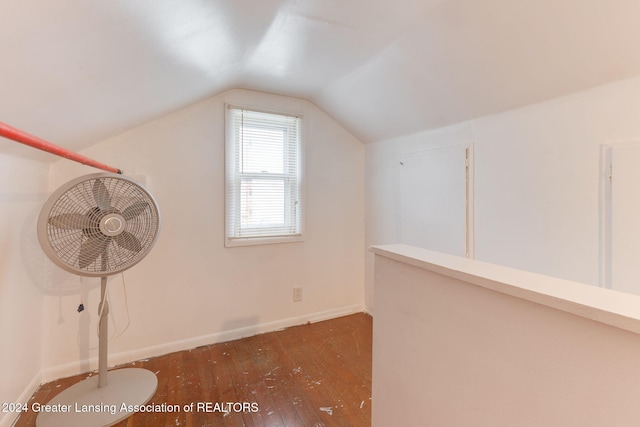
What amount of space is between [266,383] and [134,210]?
1.37 metres

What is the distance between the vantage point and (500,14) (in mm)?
1259

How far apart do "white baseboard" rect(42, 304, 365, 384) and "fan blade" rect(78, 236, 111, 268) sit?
3.54ft

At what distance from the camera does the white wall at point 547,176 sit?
137 centimetres

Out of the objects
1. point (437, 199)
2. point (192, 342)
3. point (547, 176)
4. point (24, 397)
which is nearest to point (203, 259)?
point (192, 342)

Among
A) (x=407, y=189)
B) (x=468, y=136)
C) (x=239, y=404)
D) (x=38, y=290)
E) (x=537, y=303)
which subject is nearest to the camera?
(x=537, y=303)

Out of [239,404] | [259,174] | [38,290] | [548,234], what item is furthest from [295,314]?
[548,234]

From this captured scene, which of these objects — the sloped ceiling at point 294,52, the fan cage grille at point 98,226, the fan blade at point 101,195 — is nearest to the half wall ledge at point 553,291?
the sloped ceiling at point 294,52

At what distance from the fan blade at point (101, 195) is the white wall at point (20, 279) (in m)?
0.41

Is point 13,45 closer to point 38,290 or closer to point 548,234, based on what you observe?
point 38,290

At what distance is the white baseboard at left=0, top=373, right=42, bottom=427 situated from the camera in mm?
1400

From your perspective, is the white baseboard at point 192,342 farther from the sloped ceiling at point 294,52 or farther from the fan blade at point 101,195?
the sloped ceiling at point 294,52

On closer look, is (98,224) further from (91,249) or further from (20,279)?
(20,279)

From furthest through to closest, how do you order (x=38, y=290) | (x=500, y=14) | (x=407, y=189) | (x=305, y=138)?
(x=305, y=138), (x=407, y=189), (x=38, y=290), (x=500, y=14)

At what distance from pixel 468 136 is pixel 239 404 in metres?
2.33
